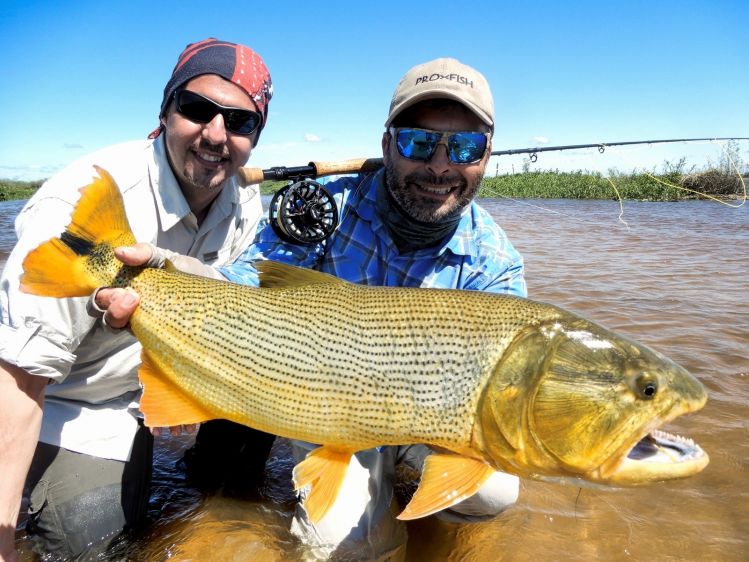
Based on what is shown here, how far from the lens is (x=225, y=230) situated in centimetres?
379

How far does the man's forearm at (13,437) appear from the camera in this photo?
2.50m

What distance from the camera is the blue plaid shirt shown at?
3558 mm

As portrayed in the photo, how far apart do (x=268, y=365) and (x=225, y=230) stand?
1622 mm

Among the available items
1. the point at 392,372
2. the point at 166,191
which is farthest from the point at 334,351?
the point at 166,191

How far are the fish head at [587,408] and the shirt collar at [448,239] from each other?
1.35 metres

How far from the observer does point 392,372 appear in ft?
7.68

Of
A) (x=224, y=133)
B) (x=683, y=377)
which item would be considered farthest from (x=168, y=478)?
(x=683, y=377)

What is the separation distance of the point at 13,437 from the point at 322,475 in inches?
58.6

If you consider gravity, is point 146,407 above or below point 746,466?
above

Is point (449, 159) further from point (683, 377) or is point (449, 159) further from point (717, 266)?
point (717, 266)

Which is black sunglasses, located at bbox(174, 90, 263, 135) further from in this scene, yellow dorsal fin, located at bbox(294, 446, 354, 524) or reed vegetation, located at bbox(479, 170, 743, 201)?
reed vegetation, located at bbox(479, 170, 743, 201)

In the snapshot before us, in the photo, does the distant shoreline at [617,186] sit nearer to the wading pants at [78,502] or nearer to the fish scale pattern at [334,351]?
the wading pants at [78,502]

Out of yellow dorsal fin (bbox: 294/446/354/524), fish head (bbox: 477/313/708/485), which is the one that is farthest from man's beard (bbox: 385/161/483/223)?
yellow dorsal fin (bbox: 294/446/354/524)

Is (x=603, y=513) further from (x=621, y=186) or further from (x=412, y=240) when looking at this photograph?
(x=621, y=186)
